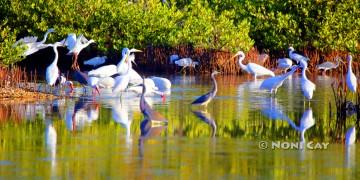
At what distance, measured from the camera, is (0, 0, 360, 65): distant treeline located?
31.2 m

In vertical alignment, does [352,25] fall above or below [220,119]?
above

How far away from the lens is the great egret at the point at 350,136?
1332 cm

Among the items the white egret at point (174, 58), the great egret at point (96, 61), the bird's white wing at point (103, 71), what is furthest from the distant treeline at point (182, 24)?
the bird's white wing at point (103, 71)

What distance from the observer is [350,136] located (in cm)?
1390

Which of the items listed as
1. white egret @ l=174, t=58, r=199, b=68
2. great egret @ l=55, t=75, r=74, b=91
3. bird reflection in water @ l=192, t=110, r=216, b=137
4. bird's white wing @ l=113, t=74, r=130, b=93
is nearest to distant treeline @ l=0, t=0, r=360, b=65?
white egret @ l=174, t=58, r=199, b=68

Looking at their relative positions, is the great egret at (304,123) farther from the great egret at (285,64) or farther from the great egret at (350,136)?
the great egret at (285,64)

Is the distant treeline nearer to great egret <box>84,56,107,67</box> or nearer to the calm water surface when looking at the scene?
great egret <box>84,56,107,67</box>

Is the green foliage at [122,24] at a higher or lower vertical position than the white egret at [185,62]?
higher

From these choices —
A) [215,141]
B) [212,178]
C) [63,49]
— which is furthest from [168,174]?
[63,49]

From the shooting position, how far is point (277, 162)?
11.6 m

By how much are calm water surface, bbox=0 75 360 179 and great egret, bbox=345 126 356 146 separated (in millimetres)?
125

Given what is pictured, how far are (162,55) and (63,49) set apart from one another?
430cm

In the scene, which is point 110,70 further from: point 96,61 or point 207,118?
point 96,61

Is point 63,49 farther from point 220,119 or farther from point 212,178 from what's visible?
point 212,178
